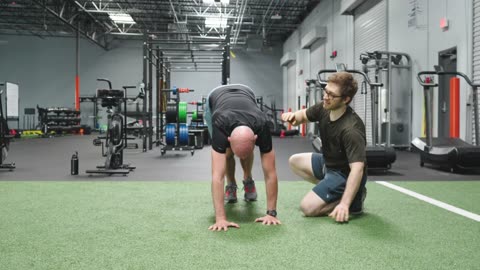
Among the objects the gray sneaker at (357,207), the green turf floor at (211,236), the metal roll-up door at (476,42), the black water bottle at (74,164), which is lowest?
the green turf floor at (211,236)

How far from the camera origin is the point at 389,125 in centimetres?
744

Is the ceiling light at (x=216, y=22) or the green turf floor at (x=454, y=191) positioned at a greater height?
the ceiling light at (x=216, y=22)

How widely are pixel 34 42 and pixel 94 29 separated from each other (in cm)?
374

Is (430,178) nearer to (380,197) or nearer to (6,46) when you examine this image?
(380,197)

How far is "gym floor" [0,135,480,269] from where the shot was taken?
67.1 inches

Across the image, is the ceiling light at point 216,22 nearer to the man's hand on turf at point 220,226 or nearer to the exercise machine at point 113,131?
the exercise machine at point 113,131

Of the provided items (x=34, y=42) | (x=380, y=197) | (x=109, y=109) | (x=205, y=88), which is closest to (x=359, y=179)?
(x=380, y=197)

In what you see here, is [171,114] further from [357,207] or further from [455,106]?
[357,207]

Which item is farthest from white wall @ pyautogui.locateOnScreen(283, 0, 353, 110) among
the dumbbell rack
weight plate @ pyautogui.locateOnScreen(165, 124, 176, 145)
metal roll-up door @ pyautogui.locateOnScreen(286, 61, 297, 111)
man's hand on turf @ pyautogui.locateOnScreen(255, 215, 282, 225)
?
man's hand on turf @ pyautogui.locateOnScreen(255, 215, 282, 225)

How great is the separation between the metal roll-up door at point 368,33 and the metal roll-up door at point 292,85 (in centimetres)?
706

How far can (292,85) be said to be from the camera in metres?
18.2

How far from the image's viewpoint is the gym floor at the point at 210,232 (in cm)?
170

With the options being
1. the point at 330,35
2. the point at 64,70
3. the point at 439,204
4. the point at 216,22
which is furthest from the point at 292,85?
the point at 439,204

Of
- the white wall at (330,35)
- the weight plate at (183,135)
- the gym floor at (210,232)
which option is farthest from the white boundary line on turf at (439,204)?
the white wall at (330,35)
